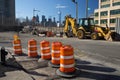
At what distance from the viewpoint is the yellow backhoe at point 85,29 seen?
30.8 meters

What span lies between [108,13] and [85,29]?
221 ft

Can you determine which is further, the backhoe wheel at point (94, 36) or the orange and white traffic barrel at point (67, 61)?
the backhoe wheel at point (94, 36)

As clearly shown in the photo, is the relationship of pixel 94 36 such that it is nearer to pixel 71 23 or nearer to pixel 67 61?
pixel 71 23

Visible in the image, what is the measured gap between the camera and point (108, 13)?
98.0m

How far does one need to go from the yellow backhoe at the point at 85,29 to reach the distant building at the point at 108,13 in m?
56.1

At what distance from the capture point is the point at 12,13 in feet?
493

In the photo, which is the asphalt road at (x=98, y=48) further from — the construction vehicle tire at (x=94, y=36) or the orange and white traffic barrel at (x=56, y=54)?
the construction vehicle tire at (x=94, y=36)

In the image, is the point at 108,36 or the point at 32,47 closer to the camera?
the point at 32,47

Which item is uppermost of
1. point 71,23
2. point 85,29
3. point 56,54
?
point 71,23

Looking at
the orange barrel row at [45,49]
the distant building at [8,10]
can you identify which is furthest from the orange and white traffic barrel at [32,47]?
the distant building at [8,10]

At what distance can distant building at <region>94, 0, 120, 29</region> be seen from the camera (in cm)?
9269

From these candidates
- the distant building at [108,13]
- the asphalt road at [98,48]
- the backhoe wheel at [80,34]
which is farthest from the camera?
the distant building at [108,13]

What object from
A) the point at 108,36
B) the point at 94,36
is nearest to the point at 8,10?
the point at 94,36

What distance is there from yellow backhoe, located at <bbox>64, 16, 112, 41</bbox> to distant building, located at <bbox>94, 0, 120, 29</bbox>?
56078mm
